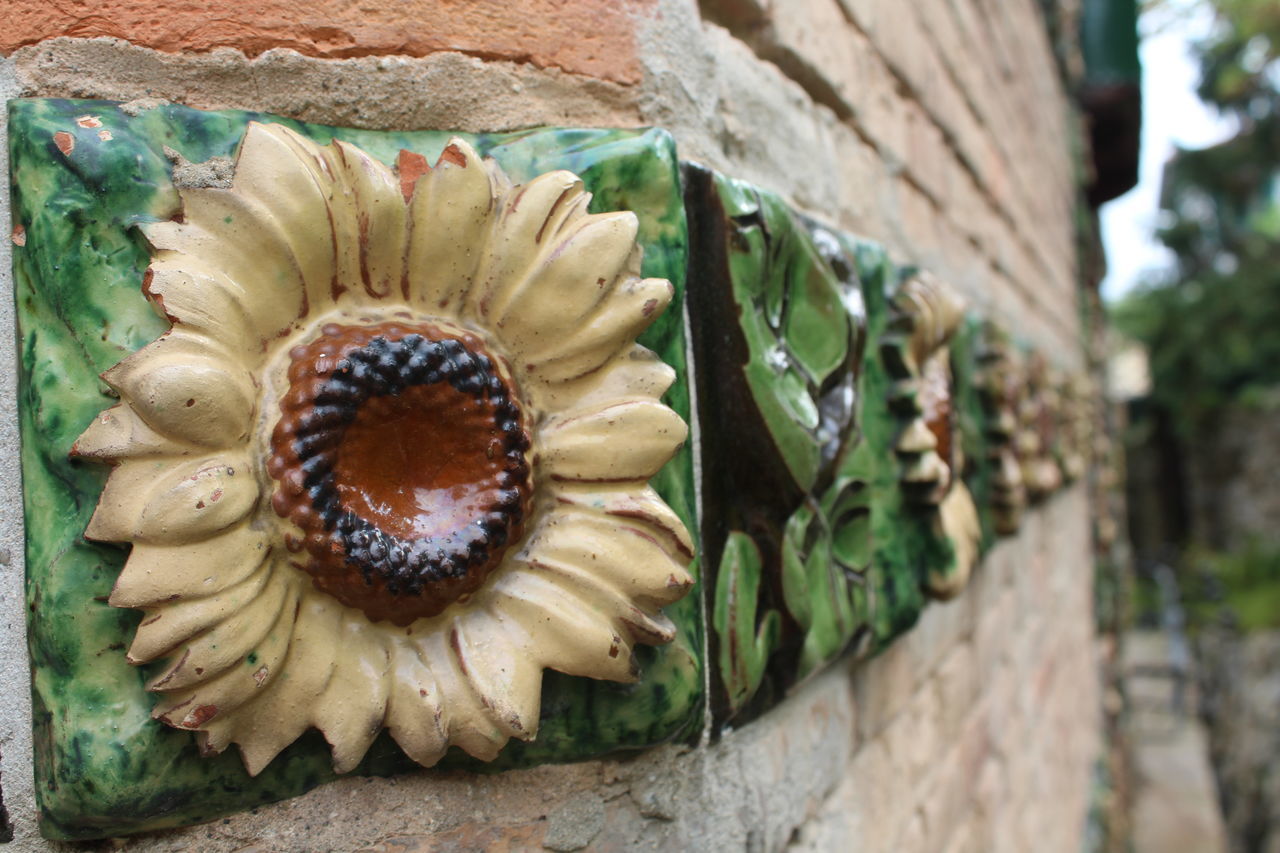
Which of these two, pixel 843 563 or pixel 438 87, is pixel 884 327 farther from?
pixel 438 87

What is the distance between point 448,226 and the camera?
1.93 feet

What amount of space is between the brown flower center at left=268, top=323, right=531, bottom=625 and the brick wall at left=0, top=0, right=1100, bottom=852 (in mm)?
171

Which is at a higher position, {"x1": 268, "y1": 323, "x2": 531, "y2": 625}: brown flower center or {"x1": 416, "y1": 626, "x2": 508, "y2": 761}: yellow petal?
{"x1": 268, "y1": 323, "x2": 531, "y2": 625}: brown flower center

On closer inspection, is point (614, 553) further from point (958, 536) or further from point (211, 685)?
point (958, 536)

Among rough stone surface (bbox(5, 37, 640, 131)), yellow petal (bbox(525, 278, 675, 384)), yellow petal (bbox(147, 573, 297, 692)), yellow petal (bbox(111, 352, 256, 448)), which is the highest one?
rough stone surface (bbox(5, 37, 640, 131))

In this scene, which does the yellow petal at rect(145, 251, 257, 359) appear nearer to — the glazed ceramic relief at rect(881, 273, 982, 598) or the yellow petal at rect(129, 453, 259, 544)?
the yellow petal at rect(129, 453, 259, 544)

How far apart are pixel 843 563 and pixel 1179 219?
1395cm

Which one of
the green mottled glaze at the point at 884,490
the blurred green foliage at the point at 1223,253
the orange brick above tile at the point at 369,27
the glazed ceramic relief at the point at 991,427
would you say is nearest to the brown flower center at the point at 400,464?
the orange brick above tile at the point at 369,27

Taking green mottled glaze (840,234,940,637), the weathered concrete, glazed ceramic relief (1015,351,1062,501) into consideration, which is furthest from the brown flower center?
the weathered concrete

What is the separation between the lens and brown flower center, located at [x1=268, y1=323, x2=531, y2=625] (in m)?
0.55

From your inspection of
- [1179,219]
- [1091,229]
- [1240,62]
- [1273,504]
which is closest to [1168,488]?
[1273,504]

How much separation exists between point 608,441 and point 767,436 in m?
0.20

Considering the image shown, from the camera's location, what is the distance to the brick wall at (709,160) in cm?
60

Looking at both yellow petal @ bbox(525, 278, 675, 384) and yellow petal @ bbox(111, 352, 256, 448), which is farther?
yellow petal @ bbox(525, 278, 675, 384)
